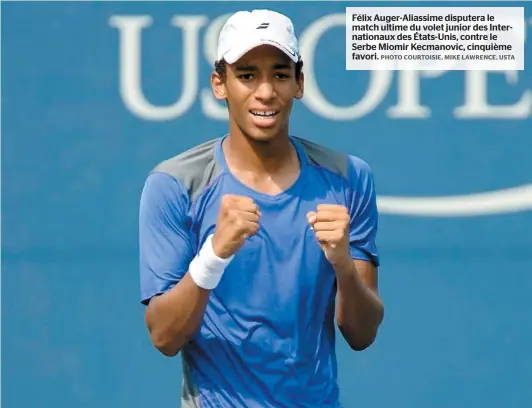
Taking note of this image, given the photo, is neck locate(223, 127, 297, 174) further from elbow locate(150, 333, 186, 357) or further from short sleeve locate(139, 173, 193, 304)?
elbow locate(150, 333, 186, 357)

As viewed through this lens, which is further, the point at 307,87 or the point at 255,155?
the point at 307,87

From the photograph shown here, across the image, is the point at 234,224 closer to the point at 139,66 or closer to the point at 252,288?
the point at 252,288

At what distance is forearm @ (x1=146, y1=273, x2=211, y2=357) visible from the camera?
109 inches

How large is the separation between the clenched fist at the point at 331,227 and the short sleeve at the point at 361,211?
241 mm

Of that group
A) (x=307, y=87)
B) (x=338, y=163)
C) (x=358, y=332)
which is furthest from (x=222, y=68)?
(x=307, y=87)

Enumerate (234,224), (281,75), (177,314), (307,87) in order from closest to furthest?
(234,224), (177,314), (281,75), (307,87)

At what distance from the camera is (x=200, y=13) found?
186 inches

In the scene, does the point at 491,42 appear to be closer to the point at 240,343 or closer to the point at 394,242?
the point at 394,242

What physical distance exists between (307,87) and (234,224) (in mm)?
2099

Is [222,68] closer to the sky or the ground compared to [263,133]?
closer to the sky

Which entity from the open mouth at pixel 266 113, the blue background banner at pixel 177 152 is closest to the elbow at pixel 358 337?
the open mouth at pixel 266 113

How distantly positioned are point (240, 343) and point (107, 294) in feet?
6.59

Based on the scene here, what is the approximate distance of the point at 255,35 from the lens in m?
2.85

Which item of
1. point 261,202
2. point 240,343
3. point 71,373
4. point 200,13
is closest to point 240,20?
point 261,202
